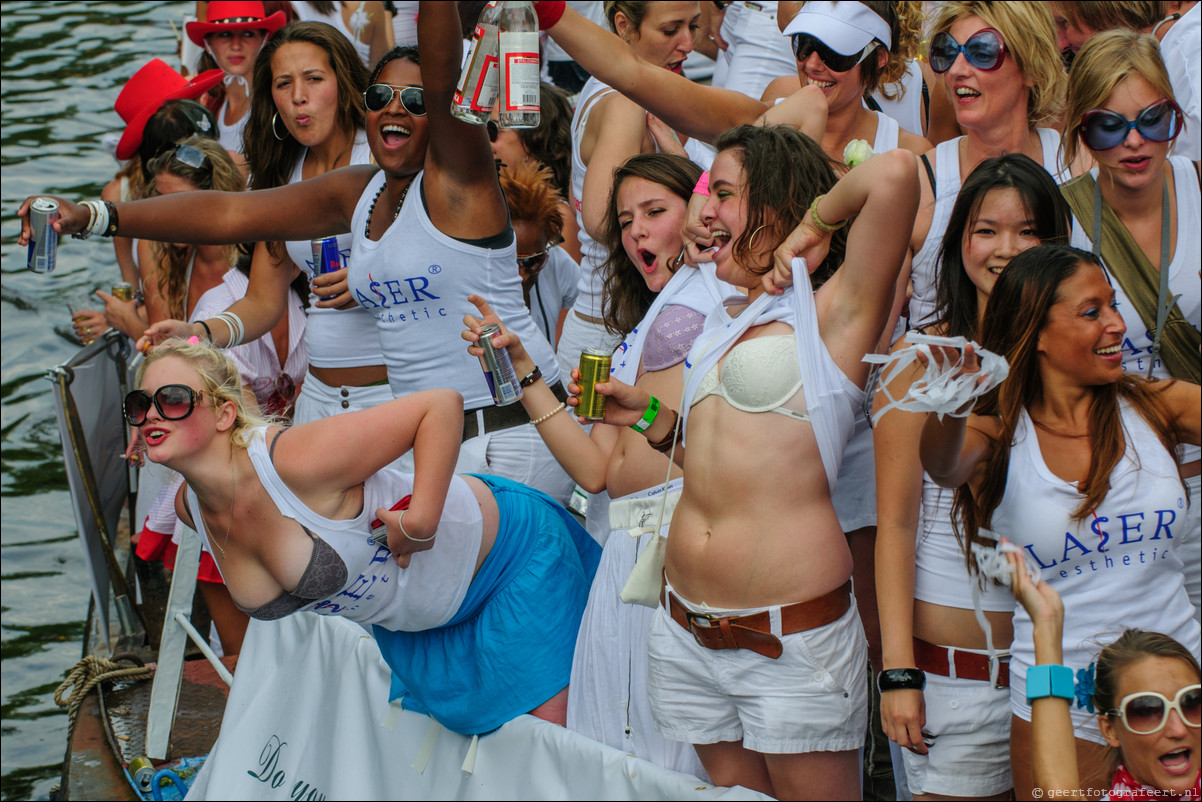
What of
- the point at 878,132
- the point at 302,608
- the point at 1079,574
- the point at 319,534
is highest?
the point at 878,132

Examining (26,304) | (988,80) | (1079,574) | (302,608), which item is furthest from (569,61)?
(26,304)

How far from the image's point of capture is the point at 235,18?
6414 mm

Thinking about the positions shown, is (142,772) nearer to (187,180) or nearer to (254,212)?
(254,212)

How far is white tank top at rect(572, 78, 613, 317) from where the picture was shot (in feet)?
14.7

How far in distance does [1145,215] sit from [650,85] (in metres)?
1.37

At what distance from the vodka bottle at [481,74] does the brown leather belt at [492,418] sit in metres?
1.04

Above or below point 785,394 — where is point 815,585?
below

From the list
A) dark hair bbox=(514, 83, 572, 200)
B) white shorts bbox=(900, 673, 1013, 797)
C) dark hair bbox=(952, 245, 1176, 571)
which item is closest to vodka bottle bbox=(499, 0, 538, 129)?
dark hair bbox=(952, 245, 1176, 571)

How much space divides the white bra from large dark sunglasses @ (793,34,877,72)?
1.47 m

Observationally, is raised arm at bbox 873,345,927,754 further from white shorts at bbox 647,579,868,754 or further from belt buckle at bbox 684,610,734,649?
belt buckle at bbox 684,610,734,649

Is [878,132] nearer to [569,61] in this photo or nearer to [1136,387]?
[1136,387]

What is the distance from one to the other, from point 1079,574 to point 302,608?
1.86 metres

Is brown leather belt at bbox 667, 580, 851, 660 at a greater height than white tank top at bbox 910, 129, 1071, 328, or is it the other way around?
white tank top at bbox 910, 129, 1071, 328

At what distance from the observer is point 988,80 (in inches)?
135
